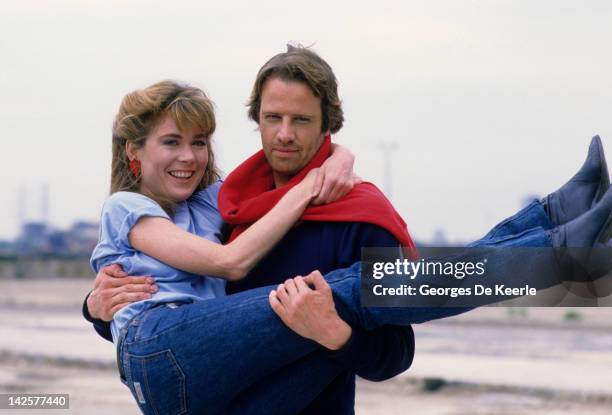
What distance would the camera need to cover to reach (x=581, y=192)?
3.42 metres

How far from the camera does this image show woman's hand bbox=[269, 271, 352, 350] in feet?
10.2

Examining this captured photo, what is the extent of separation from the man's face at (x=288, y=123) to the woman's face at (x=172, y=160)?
24 cm

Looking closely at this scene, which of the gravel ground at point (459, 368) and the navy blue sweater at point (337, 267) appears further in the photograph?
the gravel ground at point (459, 368)

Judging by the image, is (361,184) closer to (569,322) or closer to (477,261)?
(477,261)

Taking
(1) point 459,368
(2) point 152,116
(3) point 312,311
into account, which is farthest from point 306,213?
(1) point 459,368

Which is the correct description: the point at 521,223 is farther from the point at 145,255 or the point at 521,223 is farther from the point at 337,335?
the point at 145,255

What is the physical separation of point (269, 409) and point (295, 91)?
1025 mm

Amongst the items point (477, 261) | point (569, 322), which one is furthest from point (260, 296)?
point (569, 322)

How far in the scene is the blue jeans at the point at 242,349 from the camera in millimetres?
3149

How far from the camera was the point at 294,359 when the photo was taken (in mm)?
3234

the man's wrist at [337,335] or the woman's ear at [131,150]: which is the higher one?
the woman's ear at [131,150]

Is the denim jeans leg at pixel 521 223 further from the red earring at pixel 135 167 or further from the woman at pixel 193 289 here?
the red earring at pixel 135 167

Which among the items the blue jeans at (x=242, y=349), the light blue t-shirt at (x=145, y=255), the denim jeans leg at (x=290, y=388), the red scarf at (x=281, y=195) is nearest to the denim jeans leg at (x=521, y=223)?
the blue jeans at (x=242, y=349)

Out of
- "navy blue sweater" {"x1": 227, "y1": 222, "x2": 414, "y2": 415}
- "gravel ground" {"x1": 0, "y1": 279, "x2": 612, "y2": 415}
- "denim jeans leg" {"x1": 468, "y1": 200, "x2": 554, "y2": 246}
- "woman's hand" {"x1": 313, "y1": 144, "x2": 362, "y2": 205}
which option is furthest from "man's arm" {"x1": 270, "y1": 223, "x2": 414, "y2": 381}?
"gravel ground" {"x1": 0, "y1": 279, "x2": 612, "y2": 415}
